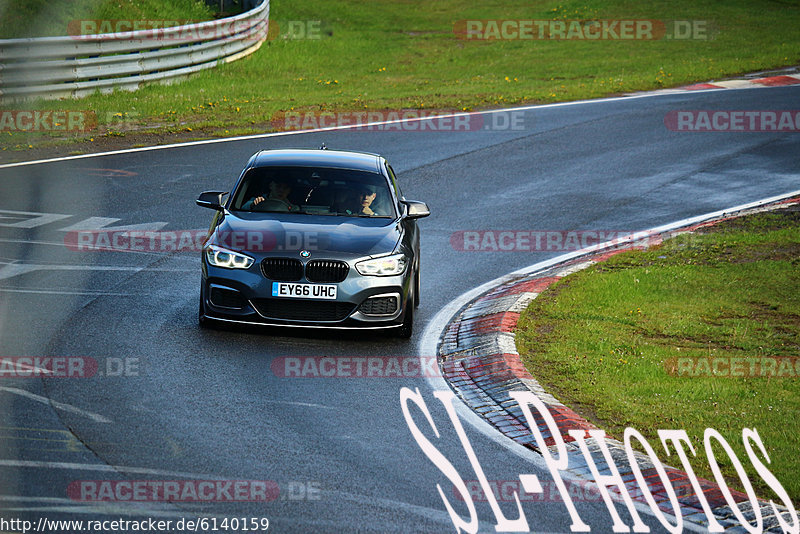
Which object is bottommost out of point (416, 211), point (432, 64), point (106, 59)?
point (416, 211)

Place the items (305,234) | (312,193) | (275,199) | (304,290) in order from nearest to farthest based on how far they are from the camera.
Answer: (304,290), (305,234), (275,199), (312,193)

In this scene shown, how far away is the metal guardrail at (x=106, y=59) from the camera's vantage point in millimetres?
20938

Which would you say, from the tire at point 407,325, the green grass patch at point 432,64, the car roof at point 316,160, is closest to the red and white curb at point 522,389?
the tire at point 407,325

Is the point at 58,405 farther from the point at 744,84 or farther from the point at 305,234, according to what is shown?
the point at 744,84

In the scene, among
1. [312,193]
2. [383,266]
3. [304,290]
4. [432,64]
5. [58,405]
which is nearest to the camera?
[58,405]

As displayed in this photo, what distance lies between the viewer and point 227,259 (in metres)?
10.2

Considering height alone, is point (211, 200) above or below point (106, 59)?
below

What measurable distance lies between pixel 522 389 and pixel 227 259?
3.13 meters

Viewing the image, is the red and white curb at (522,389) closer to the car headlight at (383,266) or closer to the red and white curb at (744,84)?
the car headlight at (383,266)

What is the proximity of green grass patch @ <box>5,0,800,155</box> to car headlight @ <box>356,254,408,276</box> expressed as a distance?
1107cm

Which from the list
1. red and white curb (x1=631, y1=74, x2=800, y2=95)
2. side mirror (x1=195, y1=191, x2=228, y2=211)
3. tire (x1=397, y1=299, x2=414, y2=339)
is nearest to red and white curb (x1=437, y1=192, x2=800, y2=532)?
tire (x1=397, y1=299, x2=414, y2=339)

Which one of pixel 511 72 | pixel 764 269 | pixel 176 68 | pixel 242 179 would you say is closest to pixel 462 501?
pixel 242 179

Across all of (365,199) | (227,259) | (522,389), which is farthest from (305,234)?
(522,389)

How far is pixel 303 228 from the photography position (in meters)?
10.5
